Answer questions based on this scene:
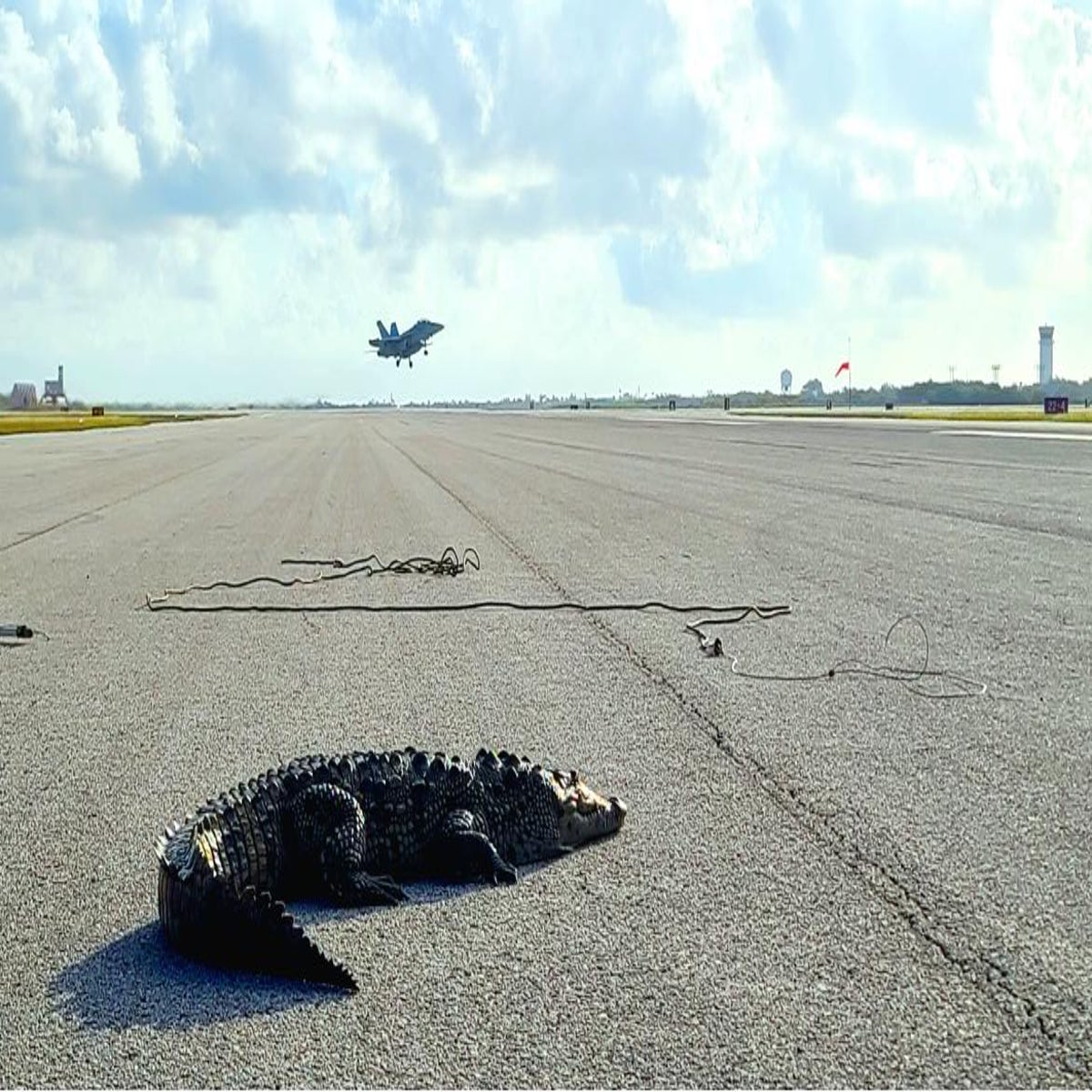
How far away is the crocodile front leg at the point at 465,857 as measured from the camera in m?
4.90

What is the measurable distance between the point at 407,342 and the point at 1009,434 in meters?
109

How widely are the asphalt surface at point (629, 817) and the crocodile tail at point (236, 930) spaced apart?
0.20ft

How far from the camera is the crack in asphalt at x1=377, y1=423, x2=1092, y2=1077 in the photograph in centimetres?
365

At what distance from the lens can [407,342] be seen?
502 ft

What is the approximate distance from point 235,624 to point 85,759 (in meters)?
4.02

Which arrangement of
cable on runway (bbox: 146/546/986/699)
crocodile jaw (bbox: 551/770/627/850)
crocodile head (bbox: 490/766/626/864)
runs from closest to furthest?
crocodile head (bbox: 490/766/626/864), crocodile jaw (bbox: 551/770/627/850), cable on runway (bbox: 146/546/986/699)

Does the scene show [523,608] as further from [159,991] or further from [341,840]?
[159,991]

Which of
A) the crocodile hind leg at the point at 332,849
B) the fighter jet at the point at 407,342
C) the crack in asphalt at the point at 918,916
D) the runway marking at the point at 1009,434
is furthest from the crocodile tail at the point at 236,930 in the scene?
the fighter jet at the point at 407,342

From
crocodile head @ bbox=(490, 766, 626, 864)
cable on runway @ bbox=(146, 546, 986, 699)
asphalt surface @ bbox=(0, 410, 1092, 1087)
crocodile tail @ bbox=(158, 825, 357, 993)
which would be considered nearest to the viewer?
asphalt surface @ bbox=(0, 410, 1092, 1087)

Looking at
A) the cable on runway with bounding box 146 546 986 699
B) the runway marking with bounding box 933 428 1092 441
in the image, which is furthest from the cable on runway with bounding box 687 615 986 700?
the runway marking with bounding box 933 428 1092 441

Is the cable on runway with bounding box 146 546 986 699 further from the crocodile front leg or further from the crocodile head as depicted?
the crocodile front leg

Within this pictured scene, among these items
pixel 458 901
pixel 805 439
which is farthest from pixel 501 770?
pixel 805 439

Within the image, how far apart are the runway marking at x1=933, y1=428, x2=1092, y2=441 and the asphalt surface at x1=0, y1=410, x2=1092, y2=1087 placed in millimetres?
31789

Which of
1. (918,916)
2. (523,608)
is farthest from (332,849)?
(523,608)
